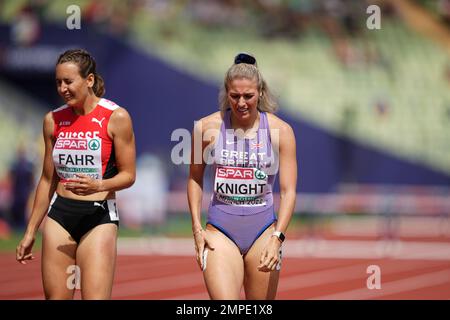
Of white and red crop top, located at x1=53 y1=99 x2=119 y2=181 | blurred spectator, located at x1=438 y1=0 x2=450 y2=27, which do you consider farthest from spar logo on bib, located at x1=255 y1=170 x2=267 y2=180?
blurred spectator, located at x1=438 y1=0 x2=450 y2=27

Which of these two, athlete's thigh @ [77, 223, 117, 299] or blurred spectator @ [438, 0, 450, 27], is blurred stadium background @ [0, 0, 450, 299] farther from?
athlete's thigh @ [77, 223, 117, 299]

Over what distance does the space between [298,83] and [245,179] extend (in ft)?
50.7

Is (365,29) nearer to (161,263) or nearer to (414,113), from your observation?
(414,113)

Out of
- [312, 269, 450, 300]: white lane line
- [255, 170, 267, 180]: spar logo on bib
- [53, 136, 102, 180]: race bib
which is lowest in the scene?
[312, 269, 450, 300]: white lane line

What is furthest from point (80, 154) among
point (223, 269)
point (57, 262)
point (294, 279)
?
point (294, 279)

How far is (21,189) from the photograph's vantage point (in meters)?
19.1

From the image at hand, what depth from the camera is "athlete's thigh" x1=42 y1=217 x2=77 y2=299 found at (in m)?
5.73

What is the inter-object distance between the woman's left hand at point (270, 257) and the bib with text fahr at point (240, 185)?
0.39m

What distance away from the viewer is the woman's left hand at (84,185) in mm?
5664

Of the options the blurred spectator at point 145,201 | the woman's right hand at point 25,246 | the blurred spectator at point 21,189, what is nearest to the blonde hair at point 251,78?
the woman's right hand at point 25,246

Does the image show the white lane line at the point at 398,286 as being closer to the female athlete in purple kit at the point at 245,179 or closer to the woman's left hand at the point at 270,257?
the female athlete in purple kit at the point at 245,179

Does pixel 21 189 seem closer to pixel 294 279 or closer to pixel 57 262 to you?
pixel 294 279

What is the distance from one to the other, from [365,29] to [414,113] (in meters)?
2.26
